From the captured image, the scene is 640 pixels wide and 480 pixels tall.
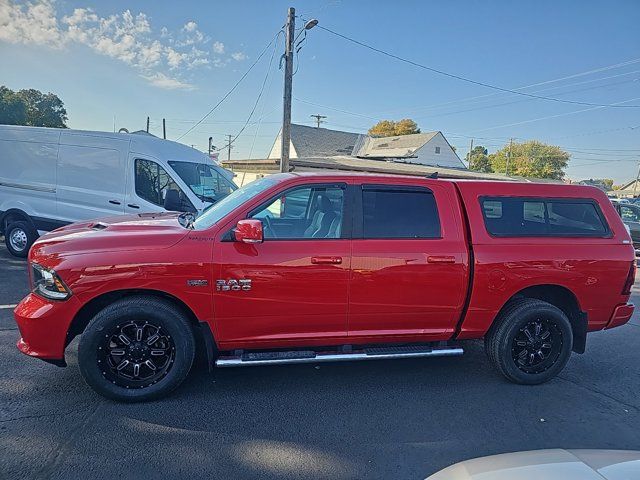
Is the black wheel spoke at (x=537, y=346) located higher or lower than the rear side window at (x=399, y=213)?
lower

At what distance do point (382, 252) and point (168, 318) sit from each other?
1.82 metres

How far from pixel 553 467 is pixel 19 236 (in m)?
→ 9.14

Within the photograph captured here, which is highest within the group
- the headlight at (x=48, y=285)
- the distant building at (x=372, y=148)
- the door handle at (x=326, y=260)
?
the distant building at (x=372, y=148)

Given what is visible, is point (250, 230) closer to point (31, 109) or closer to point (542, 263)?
point (542, 263)

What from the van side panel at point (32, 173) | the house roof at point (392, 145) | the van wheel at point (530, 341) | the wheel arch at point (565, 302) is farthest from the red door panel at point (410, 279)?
the house roof at point (392, 145)

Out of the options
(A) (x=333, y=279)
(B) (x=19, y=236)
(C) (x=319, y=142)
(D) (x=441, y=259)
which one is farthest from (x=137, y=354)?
(C) (x=319, y=142)

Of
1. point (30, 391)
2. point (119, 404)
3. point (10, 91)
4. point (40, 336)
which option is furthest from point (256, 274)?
point (10, 91)

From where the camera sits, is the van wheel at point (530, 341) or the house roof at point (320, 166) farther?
the house roof at point (320, 166)

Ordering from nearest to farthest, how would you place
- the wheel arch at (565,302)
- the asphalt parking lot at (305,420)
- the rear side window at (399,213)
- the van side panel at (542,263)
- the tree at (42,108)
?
the asphalt parking lot at (305,420), the rear side window at (399,213), the van side panel at (542,263), the wheel arch at (565,302), the tree at (42,108)

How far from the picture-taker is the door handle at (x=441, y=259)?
131 inches

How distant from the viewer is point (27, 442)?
99.5 inches

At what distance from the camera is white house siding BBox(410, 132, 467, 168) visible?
1534 inches

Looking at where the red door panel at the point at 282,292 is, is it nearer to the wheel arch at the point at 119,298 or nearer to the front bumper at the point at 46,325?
the wheel arch at the point at 119,298

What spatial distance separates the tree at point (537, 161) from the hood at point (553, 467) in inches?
2589
